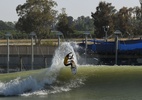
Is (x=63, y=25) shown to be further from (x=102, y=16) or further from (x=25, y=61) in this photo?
(x=25, y=61)

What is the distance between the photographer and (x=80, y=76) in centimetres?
2208

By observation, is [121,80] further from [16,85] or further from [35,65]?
[35,65]

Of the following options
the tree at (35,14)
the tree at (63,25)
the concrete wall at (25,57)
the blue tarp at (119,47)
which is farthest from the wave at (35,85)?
the tree at (63,25)

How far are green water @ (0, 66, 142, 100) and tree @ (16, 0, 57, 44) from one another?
35.9 m

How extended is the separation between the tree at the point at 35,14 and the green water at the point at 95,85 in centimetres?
3586

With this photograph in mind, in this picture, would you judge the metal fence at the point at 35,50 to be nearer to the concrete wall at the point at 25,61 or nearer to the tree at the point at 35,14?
the concrete wall at the point at 25,61

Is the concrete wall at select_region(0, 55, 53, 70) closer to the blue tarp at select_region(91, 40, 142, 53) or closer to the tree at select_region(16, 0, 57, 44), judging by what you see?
the blue tarp at select_region(91, 40, 142, 53)

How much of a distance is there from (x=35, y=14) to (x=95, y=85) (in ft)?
128

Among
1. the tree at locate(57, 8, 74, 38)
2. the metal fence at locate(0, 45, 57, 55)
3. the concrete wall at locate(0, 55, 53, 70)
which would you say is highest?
the tree at locate(57, 8, 74, 38)

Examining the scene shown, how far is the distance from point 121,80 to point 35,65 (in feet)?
51.6

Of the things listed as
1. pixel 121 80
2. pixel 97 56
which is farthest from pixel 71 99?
pixel 97 56

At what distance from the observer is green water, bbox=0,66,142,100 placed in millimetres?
18688

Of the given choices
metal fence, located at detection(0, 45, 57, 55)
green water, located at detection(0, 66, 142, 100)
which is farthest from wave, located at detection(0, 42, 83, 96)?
metal fence, located at detection(0, 45, 57, 55)

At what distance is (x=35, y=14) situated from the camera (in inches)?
2303
